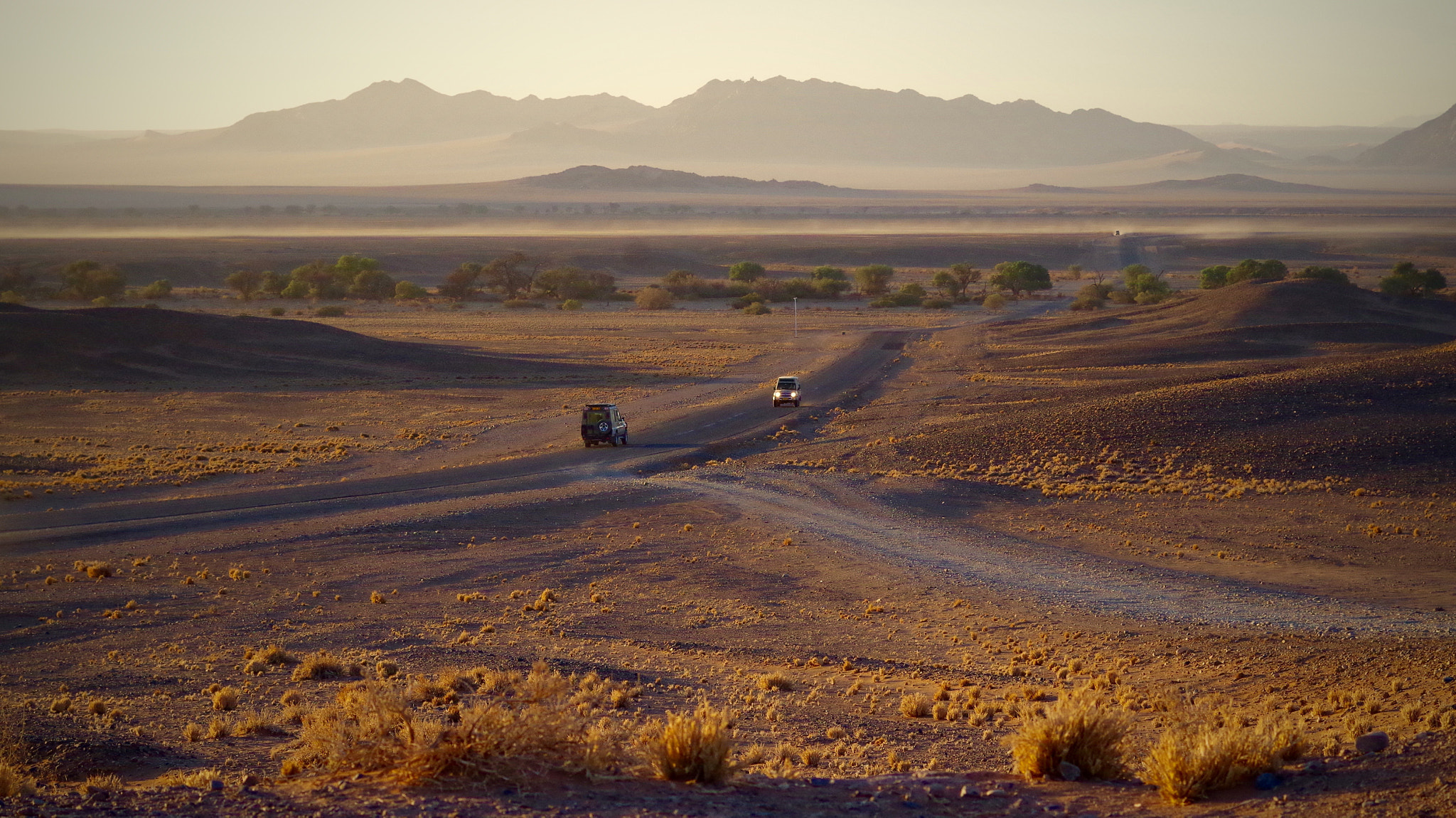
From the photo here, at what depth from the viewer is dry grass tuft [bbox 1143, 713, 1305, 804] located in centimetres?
753

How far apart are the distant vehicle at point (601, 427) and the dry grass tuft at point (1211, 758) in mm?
25630

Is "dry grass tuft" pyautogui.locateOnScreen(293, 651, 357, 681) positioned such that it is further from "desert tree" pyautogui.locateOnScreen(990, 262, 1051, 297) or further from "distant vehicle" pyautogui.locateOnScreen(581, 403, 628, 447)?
"desert tree" pyautogui.locateOnScreen(990, 262, 1051, 297)

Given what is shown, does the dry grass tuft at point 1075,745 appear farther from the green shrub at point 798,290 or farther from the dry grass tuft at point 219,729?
the green shrub at point 798,290

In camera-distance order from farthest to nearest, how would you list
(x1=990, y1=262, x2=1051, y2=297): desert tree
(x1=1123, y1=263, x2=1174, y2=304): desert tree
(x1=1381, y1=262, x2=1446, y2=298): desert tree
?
(x1=990, y1=262, x2=1051, y2=297): desert tree
(x1=1123, y1=263, x2=1174, y2=304): desert tree
(x1=1381, y1=262, x2=1446, y2=298): desert tree

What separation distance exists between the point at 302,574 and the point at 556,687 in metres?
13.2

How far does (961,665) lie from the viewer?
1358 centimetres

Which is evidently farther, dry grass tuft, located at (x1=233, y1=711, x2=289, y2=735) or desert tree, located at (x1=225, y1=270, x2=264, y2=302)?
desert tree, located at (x1=225, y1=270, x2=264, y2=302)

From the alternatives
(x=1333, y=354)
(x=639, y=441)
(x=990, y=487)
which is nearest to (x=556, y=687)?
(x=990, y=487)

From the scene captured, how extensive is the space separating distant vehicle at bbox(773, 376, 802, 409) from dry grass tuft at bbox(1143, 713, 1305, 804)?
1269 inches

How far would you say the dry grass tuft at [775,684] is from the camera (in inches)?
475

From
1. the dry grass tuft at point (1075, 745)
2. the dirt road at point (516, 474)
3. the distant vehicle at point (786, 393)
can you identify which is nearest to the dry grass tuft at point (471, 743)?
the dry grass tuft at point (1075, 745)

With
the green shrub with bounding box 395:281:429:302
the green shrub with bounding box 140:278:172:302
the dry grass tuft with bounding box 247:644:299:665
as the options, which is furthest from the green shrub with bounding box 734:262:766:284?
the dry grass tuft with bounding box 247:644:299:665

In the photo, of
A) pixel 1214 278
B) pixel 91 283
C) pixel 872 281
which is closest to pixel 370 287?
pixel 91 283

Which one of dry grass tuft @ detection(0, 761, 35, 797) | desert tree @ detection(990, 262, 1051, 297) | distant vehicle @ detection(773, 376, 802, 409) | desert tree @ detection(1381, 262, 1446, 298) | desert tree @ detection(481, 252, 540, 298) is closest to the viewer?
dry grass tuft @ detection(0, 761, 35, 797)
